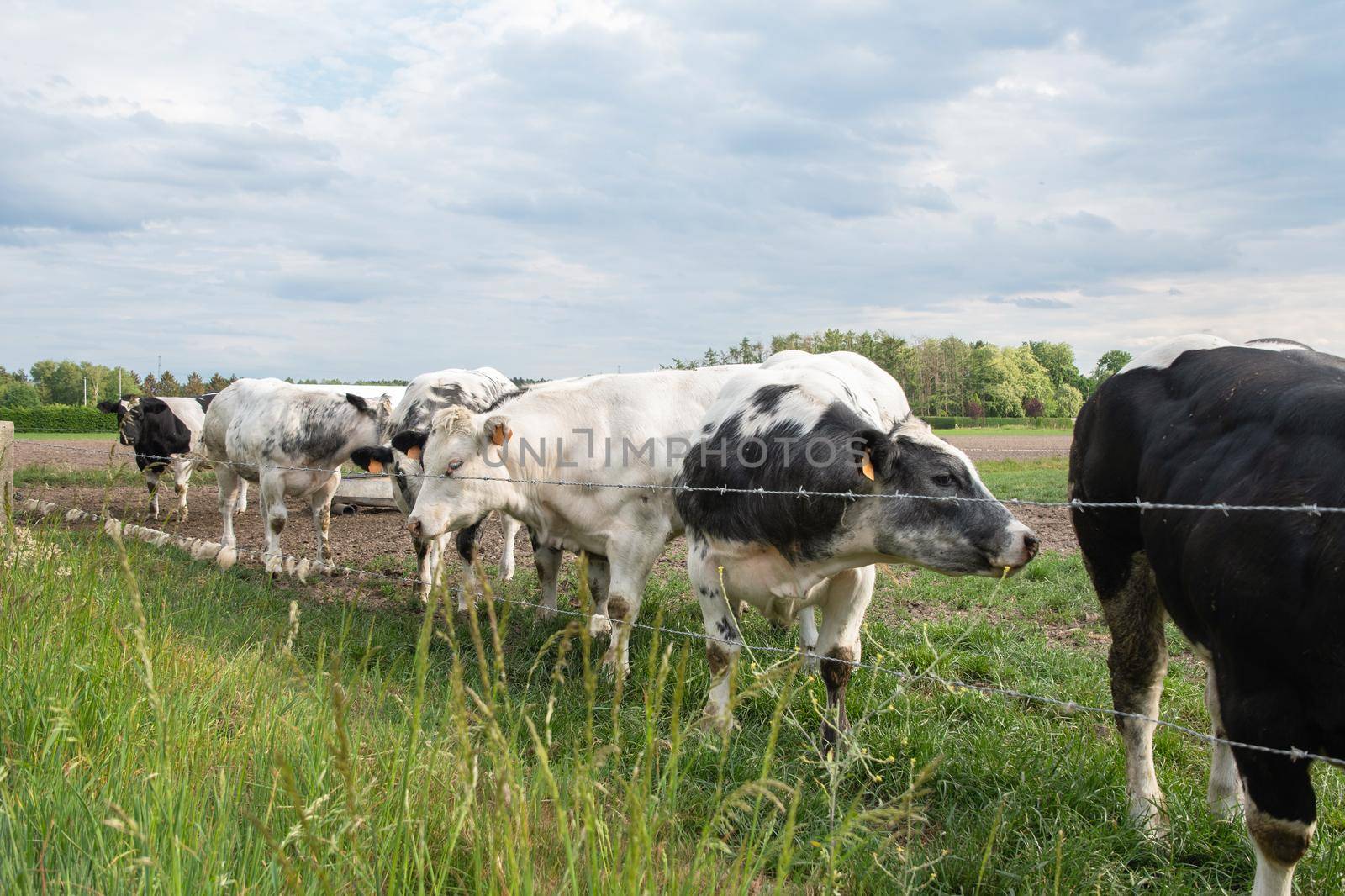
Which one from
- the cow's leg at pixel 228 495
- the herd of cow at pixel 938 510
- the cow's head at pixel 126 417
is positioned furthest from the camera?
the cow's head at pixel 126 417

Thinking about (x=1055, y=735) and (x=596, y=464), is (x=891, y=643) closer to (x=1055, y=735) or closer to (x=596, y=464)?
(x=1055, y=735)

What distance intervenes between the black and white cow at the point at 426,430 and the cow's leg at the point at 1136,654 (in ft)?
16.6

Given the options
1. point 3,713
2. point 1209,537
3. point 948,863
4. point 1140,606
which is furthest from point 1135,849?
point 3,713

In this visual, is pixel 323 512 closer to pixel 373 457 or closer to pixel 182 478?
pixel 373 457

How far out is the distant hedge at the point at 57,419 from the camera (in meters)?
49.2

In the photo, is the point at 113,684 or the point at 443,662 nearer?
the point at 113,684

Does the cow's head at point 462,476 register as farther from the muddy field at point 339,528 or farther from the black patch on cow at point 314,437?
the black patch on cow at point 314,437

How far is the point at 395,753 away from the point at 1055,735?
347 cm

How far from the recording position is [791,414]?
4848 millimetres

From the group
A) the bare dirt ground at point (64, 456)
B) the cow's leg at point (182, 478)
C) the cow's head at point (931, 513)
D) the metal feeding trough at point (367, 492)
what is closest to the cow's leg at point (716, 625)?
the cow's head at point (931, 513)

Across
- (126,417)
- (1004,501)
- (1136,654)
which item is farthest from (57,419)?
(1136,654)

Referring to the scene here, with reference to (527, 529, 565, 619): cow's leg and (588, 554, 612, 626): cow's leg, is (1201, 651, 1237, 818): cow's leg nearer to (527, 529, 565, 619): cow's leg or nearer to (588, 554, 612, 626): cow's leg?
(588, 554, 612, 626): cow's leg

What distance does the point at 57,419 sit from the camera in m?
50.0

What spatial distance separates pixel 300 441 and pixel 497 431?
4172 millimetres
